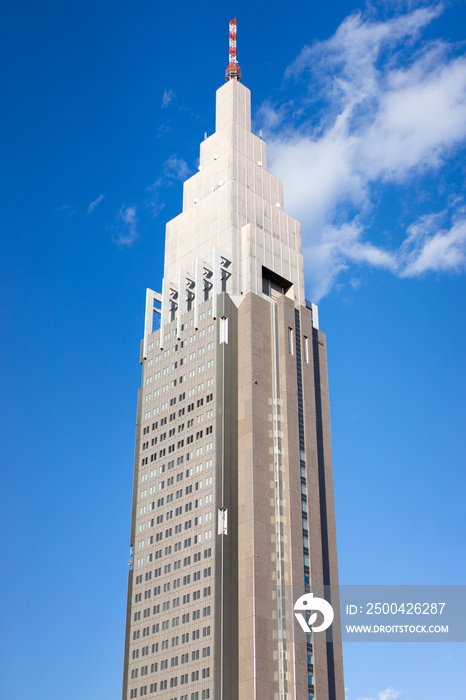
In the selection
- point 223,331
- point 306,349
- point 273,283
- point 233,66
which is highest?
point 233,66

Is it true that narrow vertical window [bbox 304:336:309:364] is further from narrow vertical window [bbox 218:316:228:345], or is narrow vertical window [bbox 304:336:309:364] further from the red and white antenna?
the red and white antenna

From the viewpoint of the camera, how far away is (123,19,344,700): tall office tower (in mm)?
133000

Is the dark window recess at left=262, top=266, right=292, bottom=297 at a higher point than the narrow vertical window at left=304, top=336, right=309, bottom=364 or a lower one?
higher

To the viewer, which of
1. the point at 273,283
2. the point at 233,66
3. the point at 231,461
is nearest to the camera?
the point at 231,461

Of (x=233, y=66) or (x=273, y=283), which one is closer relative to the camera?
(x=273, y=283)

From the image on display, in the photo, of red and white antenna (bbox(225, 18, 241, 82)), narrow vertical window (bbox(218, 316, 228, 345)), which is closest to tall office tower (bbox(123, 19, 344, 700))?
narrow vertical window (bbox(218, 316, 228, 345))

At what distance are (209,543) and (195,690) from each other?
2245cm

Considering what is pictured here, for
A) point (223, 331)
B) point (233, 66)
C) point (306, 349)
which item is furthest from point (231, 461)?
point (233, 66)

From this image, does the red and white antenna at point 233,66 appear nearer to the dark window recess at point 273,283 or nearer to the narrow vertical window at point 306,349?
the dark window recess at point 273,283

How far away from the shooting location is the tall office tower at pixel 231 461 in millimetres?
133000

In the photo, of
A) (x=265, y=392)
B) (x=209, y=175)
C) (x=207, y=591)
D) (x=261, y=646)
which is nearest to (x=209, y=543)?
(x=207, y=591)

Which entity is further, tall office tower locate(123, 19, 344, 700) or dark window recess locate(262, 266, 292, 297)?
dark window recess locate(262, 266, 292, 297)

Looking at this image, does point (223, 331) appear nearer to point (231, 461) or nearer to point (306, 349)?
point (306, 349)

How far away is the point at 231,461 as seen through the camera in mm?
145750
